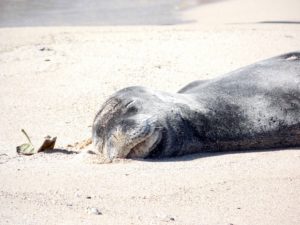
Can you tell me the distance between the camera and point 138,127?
4523 mm

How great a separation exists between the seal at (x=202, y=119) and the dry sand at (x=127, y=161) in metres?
0.12

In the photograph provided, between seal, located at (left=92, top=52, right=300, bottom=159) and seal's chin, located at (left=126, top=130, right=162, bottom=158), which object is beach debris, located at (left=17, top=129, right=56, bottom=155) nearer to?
seal, located at (left=92, top=52, right=300, bottom=159)

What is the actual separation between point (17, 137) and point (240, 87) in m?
1.87

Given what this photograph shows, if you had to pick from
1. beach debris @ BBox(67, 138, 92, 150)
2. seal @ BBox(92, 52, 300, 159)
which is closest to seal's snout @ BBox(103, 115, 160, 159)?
seal @ BBox(92, 52, 300, 159)

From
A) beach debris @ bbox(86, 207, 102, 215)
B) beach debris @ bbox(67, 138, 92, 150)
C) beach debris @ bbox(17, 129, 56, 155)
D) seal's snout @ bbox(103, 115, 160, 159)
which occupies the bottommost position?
beach debris @ bbox(67, 138, 92, 150)

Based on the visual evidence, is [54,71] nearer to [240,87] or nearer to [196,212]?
[240,87]

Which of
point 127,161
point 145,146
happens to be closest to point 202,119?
point 145,146

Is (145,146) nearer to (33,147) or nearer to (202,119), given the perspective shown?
(202,119)

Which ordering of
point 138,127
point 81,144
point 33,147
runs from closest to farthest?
point 138,127 → point 33,147 → point 81,144

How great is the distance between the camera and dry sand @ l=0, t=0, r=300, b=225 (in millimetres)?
3738

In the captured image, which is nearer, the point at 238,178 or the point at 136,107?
the point at 238,178

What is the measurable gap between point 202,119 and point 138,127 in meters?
0.50

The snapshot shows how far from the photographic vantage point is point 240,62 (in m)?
7.89

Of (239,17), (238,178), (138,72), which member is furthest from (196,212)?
(239,17)
